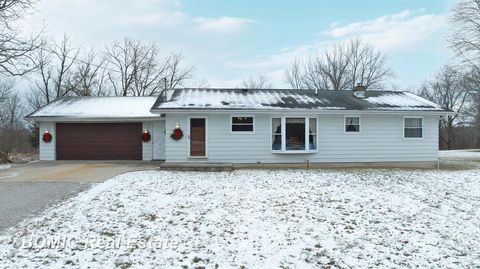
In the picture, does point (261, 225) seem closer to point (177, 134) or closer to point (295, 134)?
point (177, 134)

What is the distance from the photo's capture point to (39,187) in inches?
351

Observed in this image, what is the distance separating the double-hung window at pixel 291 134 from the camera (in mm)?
13688

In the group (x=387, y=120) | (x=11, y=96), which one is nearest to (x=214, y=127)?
(x=387, y=120)

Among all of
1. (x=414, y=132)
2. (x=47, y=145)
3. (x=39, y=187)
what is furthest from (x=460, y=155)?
(x=47, y=145)

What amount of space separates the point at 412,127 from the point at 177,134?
10037 millimetres

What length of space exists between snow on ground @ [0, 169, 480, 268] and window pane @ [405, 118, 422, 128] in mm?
5108

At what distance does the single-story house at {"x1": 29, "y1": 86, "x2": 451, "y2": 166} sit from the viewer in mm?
13469

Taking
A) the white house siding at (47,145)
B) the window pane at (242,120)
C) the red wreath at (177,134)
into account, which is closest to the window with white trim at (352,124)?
the window pane at (242,120)

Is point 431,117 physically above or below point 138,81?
below

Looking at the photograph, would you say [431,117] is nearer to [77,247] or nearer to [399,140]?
[399,140]

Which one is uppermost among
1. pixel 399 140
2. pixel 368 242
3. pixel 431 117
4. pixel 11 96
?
pixel 11 96

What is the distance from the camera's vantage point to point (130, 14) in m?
17.8

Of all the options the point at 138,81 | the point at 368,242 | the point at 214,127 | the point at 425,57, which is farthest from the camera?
the point at 138,81

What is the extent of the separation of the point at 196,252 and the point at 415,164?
12.4 meters
